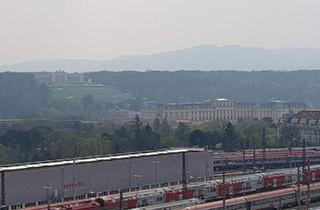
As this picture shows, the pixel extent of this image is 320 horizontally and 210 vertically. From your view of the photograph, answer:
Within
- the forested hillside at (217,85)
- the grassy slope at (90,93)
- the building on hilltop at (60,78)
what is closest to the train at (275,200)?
the grassy slope at (90,93)

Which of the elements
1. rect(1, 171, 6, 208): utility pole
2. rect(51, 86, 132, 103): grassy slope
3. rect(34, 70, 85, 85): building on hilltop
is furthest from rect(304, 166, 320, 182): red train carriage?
rect(34, 70, 85, 85): building on hilltop

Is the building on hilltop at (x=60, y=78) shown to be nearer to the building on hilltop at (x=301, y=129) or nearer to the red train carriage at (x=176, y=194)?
the building on hilltop at (x=301, y=129)

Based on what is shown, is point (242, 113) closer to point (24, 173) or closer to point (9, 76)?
point (9, 76)

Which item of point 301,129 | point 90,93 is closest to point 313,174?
point 301,129

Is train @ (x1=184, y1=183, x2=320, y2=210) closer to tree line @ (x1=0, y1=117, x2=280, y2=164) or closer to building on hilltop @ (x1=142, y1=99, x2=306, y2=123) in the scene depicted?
tree line @ (x1=0, y1=117, x2=280, y2=164)

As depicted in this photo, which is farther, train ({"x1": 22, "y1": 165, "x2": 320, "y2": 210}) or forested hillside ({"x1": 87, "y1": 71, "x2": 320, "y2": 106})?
forested hillside ({"x1": 87, "y1": 71, "x2": 320, "y2": 106})

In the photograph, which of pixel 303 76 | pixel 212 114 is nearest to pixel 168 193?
pixel 212 114

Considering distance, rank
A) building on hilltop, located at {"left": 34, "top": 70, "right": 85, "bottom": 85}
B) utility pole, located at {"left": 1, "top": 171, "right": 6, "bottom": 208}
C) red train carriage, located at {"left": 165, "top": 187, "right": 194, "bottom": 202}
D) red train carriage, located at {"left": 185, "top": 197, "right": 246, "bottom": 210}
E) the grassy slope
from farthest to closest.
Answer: building on hilltop, located at {"left": 34, "top": 70, "right": 85, "bottom": 85}, the grassy slope, red train carriage, located at {"left": 165, "top": 187, "right": 194, "bottom": 202}, utility pole, located at {"left": 1, "top": 171, "right": 6, "bottom": 208}, red train carriage, located at {"left": 185, "top": 197, "right": 246, "bottom": 210}
